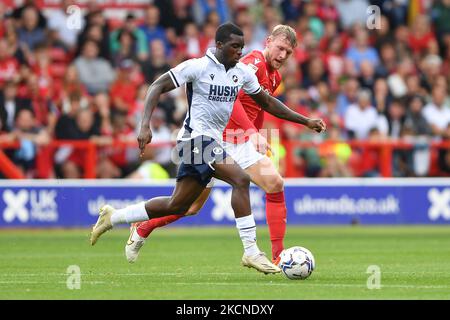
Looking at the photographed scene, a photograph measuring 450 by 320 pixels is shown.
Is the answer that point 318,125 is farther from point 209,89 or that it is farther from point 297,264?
point 297,264

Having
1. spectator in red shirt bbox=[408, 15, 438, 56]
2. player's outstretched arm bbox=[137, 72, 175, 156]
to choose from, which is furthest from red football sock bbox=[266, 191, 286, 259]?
spectator in red shirt bbox=[408, 15, 438, 56]

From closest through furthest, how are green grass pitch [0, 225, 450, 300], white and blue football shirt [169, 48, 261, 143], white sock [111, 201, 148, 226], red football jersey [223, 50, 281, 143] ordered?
green grass pitch [0, 225, 450, 300] → white and blue football shirt [169, 48, 261, 143] → white sock [111, 201, 148, 226] → red football jersey [223, 50, 281, 143]

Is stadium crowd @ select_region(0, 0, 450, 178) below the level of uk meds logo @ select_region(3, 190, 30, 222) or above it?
→ above

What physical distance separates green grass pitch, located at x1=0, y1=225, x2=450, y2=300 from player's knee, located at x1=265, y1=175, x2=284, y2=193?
2.74ft

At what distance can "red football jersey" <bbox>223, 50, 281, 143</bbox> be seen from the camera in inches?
448

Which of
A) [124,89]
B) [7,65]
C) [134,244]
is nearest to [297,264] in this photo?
[134,244]

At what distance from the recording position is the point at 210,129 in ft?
34.1

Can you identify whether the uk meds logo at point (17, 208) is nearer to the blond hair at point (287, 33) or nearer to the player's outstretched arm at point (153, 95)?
the blond hair at point (287, 33)

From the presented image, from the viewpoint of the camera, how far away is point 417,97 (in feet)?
68.3

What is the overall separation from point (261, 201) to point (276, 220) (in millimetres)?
7822

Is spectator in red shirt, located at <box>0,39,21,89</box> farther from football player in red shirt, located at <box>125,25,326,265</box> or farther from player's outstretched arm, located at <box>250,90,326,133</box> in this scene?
player's outstretched arm, located at <box>250,90,326,133</box>

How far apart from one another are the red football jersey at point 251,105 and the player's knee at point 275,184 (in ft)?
1.88

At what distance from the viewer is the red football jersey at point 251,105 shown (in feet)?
37.4

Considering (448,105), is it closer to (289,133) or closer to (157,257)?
(289,133)
